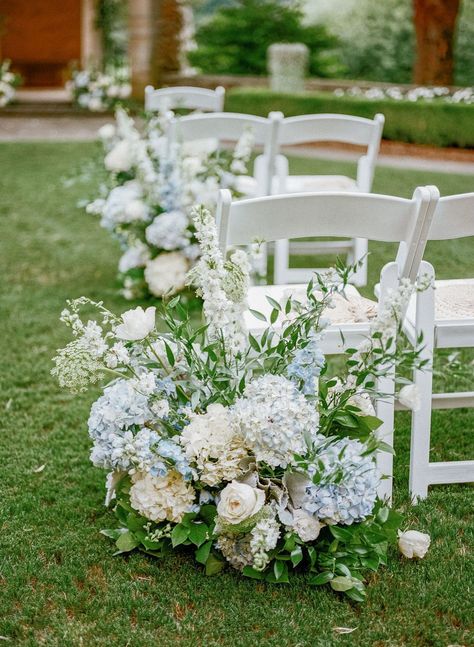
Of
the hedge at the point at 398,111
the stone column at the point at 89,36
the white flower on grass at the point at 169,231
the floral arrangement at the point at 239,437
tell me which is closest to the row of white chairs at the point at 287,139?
the white flower on grass at the point at 169,231

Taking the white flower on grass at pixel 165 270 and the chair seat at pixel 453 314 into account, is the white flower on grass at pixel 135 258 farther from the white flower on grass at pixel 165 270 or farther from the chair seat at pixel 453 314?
the chair seat at pixel 453 314

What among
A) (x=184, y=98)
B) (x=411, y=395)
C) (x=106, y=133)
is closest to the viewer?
(x=411, y=395)

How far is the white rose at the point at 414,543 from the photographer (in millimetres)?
2342

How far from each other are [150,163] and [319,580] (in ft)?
9.01

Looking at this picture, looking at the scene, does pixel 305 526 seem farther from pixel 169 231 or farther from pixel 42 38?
pixel 42 38

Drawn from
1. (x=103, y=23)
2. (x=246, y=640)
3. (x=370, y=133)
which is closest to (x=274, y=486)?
(x=246, y=640)

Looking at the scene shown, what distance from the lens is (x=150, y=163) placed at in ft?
14.5

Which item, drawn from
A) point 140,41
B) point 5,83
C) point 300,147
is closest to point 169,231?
point 300,147

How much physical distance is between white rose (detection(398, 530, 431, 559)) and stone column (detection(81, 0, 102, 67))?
1445cm

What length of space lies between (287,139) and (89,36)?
46.7 ft

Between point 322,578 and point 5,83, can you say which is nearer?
point 322,578

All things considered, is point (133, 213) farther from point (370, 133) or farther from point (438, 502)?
point (438, 502)

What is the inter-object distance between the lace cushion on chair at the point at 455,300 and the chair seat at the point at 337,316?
0.73ft

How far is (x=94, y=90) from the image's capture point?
47.3 feet
